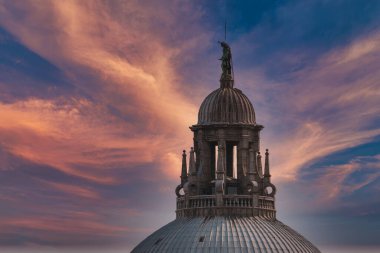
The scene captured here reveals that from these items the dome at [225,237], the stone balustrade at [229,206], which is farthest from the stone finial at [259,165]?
the dome at [225,237]

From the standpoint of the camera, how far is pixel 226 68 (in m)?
134

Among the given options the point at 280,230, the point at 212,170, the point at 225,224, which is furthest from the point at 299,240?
the point at 212,170

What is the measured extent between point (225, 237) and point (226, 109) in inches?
876

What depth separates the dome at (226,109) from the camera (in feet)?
424

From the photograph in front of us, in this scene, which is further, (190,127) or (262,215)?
(190,127)

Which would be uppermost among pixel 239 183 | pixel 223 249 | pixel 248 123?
pixel 248 123

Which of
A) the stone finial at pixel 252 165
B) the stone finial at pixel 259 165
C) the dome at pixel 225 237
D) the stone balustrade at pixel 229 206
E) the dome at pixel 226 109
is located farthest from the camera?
the stone finial at pixel 259 165

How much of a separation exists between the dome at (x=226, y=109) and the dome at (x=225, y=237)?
1545cm

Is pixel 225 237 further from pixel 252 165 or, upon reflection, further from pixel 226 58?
pixel 226 58

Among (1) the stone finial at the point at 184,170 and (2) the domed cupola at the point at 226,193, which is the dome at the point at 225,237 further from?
(1) the stone finial at the point at 184,170

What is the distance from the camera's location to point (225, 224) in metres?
118

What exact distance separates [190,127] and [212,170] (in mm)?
7036

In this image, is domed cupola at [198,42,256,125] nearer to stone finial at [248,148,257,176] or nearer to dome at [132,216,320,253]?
stone finial at [248,148,257,176]

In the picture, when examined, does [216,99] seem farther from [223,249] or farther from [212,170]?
[223,249]
